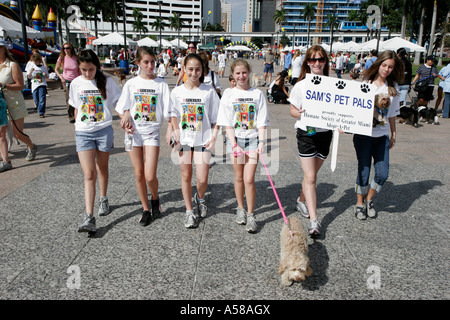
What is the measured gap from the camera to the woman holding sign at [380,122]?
13.0 feet

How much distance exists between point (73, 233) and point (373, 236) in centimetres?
334

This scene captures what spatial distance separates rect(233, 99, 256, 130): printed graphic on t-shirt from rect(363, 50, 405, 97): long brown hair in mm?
1525

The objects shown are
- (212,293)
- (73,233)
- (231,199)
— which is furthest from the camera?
(231,199)

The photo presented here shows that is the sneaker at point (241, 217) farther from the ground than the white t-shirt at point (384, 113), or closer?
closer

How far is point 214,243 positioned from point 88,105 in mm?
2078

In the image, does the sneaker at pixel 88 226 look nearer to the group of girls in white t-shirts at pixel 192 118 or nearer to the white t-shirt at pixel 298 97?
the group of girls in white t-shirts at pixel 192 118

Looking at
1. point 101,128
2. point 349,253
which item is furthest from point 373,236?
point 101,128

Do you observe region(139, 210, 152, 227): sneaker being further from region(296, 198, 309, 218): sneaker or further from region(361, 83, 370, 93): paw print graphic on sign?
region(361, 83, 370, 93): paw print graphic on sign

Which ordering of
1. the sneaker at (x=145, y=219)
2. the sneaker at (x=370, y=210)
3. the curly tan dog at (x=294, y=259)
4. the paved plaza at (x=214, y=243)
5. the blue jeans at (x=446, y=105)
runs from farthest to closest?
the blue jeans at (x=446, y=105), the sneaker at (x=370, y=210), the sneaker at (x=145, y=219), the paved plaza at (x=214, y=243), the curly tan dog at (x=294, y=259)

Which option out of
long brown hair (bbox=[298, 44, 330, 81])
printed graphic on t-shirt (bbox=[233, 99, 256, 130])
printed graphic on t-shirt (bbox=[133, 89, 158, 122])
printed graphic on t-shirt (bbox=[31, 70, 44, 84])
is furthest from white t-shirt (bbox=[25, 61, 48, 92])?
long brown hair (bbox=[298, 44, 330, 81])

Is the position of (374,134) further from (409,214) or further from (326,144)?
(409,214)

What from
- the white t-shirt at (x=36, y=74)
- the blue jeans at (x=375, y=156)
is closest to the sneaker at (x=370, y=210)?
the blue jeans at (x=375, y=156)

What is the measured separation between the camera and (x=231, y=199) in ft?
16.3
